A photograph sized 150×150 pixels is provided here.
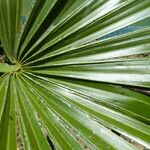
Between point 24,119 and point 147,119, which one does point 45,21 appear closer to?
point 24,119

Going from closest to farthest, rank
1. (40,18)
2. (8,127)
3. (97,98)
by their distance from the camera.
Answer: (8,127) → (97,98) → (40,18)

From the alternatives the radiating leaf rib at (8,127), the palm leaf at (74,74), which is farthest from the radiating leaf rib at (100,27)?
the radiating leaf rib at (8,127)

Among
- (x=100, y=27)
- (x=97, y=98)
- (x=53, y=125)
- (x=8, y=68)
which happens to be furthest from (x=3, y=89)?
(x=100, y=27)

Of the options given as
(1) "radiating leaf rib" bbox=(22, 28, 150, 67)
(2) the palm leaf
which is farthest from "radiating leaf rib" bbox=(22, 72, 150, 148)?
(1) "radiating leaf rib" bbox=(22, 28, 150, 67)

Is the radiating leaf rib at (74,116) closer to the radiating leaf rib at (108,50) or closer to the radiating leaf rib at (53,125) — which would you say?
the radiating leaf rib at (53,125)

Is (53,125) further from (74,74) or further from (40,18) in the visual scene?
(40,18)

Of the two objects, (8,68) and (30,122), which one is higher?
(8,68)

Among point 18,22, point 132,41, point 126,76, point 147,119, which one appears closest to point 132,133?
point 147,119

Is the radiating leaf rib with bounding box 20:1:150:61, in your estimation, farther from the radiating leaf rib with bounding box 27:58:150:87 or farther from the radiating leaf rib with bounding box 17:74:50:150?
the radiating leaf rib with bounding box 17:74:50:150
